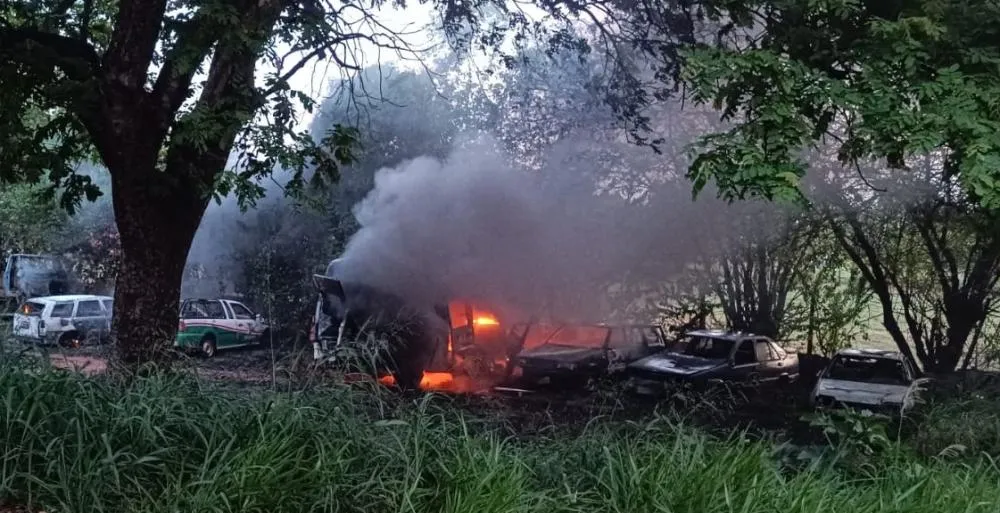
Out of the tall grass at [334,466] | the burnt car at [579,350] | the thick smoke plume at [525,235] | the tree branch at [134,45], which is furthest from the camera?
the thick smoke plume at [525,235]

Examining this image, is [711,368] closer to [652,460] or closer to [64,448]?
[652,460]

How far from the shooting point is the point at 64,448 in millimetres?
4004

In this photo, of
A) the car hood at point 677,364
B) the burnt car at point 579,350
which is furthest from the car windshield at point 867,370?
the burnt car at point 579,350

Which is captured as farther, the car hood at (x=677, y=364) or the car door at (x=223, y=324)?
the car door at (x=223, y=324)

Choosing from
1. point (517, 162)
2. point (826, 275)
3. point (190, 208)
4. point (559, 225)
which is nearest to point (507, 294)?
point (559, 225)

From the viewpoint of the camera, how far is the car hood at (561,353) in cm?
1363

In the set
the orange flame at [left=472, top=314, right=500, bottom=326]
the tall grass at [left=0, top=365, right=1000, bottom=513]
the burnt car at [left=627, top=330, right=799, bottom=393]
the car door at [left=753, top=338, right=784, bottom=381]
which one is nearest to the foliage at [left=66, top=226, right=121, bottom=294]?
the orange flame at [left=472, top=314, right=500, bottom=326]

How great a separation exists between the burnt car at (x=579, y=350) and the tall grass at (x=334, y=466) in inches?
340

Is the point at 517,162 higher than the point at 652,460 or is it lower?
higher

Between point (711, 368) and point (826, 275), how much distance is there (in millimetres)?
5717

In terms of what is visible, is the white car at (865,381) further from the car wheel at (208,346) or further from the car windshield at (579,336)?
the car wheel at (208,346)

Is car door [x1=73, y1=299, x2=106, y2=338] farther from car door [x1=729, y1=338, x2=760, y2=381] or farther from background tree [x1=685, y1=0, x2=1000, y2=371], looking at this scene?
background tree [x1=685, y1=0, x2=1000, y2=371]

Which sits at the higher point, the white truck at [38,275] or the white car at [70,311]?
the white truck at [38,275]

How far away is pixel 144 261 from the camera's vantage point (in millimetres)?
6934
